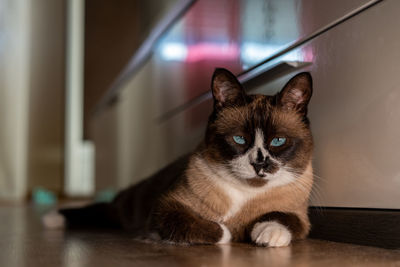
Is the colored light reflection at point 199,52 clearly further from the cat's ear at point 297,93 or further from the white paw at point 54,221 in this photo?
the white paw at point 54,221

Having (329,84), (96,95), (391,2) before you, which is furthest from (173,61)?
(96,95)

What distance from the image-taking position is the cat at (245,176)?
134cm

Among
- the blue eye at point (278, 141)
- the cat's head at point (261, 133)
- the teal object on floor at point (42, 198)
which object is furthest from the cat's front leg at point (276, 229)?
the teal object on floor at point (42, 198)

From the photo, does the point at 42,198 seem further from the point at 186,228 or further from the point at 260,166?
the point at 260,166

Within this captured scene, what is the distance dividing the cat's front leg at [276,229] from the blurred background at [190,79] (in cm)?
15

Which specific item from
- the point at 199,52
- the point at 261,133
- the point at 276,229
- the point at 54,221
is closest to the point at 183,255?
the point at 276,229

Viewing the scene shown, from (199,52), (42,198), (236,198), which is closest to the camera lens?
(236,198)

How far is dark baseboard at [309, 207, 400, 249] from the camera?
1.26m

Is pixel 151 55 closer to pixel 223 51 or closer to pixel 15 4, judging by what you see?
pixel 223 51

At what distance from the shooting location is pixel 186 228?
1.35 meters

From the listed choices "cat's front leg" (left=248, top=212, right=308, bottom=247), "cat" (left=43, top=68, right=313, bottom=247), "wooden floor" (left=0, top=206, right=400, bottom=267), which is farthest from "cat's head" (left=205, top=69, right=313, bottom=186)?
"wooden floor" (left=0, top=206, right=400, bottom=267)

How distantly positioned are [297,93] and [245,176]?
0.29 meters

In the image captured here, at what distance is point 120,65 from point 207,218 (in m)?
3.14

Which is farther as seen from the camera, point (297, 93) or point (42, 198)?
point (42, 198)
